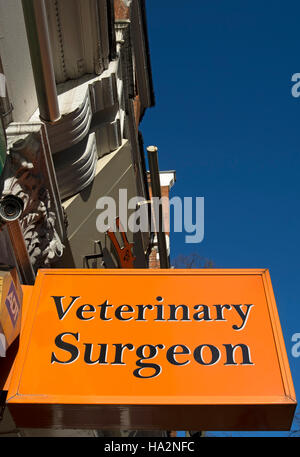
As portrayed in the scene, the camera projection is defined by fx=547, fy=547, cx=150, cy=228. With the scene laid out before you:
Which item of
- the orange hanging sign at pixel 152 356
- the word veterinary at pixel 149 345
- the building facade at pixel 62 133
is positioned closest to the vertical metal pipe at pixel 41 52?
the building facade at pixel 62 133

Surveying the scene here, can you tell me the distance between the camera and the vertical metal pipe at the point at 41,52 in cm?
470

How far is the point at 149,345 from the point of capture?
440 cm

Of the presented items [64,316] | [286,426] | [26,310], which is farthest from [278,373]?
[26,310]

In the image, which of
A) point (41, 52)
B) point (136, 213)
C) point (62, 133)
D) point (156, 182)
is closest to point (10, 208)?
point (41, 52)

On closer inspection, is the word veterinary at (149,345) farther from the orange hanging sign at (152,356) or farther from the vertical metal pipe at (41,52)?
the vertical metal pipe at (41,52)

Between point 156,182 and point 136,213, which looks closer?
point 156,182

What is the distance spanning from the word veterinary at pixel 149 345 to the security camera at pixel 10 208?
79 cm

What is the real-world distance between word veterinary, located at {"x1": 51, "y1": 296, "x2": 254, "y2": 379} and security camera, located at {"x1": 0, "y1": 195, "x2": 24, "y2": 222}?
2.60 ft

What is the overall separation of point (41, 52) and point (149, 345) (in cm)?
273

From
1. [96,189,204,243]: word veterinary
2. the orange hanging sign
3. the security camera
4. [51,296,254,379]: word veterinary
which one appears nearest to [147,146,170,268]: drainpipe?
[96,189,204,243]: word veterinary

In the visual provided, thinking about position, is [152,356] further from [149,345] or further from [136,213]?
[136,213]

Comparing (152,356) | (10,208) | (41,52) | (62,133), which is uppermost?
(62,133)

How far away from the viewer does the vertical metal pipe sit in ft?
15.4
